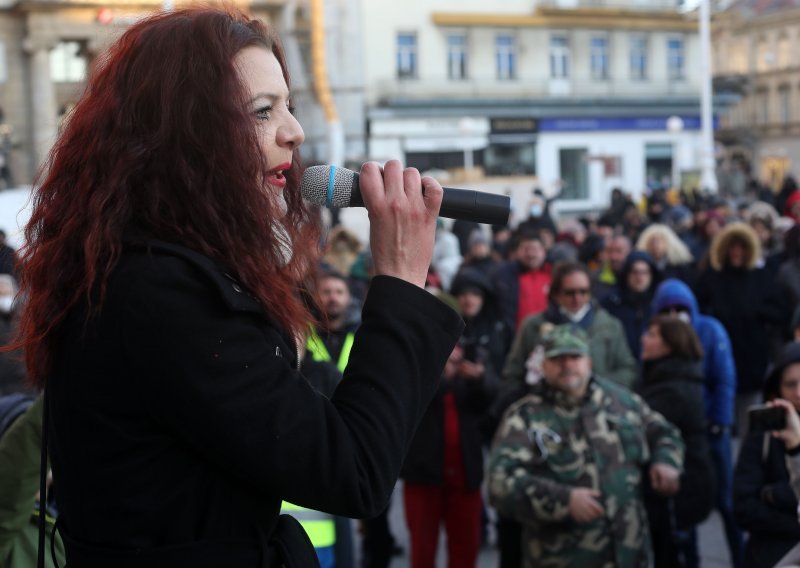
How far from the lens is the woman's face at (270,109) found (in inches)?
66.9

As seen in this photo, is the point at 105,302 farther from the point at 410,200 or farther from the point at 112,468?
the point at 410,200

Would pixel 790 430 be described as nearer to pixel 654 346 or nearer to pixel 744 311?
pixel 654 346

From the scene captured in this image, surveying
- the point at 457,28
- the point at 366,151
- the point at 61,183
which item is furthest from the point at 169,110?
the point at 457,28

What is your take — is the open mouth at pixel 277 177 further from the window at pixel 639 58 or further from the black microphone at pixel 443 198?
the window at pixel 639 58

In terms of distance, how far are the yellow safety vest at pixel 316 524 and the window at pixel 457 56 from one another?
36.4 meters

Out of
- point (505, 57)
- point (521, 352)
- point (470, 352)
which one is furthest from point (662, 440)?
point (505, 57)

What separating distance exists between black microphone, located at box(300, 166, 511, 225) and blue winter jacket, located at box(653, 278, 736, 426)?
5.49 meters

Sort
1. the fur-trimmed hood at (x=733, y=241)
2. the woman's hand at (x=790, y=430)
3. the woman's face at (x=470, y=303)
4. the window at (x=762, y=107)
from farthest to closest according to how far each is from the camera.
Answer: the window at (x=762, y=107) < the fur-trimmed hood at (x=733, y=241) < the woman's face at (x=470, y=303) < the woman's hand at (x=790, y=430)

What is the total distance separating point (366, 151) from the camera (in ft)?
126

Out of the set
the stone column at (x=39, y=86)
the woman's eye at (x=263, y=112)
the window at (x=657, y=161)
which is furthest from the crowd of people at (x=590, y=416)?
the window at (x=657, y=161)

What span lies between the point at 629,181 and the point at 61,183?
42.7 meters

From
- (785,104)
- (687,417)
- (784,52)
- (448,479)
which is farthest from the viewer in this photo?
(785,104)

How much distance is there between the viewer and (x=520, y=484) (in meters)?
4.98

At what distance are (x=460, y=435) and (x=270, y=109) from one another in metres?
4.80
